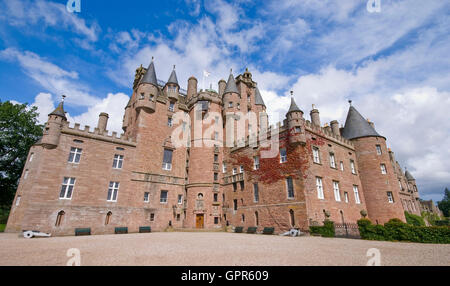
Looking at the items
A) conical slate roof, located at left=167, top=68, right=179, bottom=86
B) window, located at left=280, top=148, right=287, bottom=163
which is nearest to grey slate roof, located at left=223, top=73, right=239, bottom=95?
conical slate roof, located at left=167, top=68, right=179, bottom=86

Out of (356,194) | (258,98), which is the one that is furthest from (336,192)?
(258,98)

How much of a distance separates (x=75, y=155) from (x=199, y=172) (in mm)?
15081

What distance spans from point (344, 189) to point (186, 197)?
20850 mm

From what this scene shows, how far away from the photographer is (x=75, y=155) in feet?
80.2

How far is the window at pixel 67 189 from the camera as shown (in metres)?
22.8

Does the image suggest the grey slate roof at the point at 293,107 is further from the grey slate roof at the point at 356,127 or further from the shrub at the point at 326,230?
the grey slate roof at the point at 356,127

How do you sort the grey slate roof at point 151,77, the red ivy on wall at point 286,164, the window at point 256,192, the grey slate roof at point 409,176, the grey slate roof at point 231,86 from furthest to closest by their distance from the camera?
1. the grey slate roof at point 409,176
2. the grey slate roof at point 231,86
3. the grey slate roof at point 151,77
4. the window at point 256,192
5. the red ivy on wall at point 286,164

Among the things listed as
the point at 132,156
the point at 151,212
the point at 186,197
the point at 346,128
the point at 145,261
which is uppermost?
the point at 346,128

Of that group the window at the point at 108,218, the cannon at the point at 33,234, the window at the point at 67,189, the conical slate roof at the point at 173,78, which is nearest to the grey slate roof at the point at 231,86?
the conical slate roof at the point at 173,78

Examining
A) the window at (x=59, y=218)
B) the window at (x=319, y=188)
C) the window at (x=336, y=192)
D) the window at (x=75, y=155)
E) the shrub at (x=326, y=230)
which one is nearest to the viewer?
the shrub at (x=326, y=230)

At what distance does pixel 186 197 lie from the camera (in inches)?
1208

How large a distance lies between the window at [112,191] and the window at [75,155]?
4.49 metres

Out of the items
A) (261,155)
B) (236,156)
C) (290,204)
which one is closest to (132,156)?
(236,156)

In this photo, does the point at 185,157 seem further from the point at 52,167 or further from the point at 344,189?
the point at 344,189
